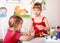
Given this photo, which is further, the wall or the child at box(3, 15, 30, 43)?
the wall

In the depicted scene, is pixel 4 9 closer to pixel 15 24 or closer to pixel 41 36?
pixel 15 24

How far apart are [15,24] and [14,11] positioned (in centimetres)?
67

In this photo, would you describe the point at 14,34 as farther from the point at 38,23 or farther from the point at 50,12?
the point at 50,12

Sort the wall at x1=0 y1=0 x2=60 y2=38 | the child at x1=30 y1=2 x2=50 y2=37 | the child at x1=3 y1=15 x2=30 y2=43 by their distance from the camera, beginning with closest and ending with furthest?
1. the child at x1=3 y1=15 x2=30 y2=43
2. the child at x1=30 y1=2 x2=50 y2=37
3. the wall at x1=0 y1=0 x2=60 y2=38

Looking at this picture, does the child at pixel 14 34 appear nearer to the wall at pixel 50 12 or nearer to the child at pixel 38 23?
the child at pixel 38 23

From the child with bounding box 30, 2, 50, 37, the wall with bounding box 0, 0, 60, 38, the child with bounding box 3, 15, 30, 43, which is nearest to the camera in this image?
the child with bounding box 3, 15, 30, 43

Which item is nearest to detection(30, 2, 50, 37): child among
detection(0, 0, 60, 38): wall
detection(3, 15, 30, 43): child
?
detection(0, 0, 60, 38): wall

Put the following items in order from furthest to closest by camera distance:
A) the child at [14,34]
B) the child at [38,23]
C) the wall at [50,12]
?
1. the wall at [50,12]
2. the child at [38,23]
3. the child at [14,34]

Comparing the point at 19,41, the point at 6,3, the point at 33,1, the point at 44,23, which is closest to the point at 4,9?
the point at 6,3

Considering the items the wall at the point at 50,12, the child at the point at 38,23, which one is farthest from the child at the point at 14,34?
the wall at the point at 50,12

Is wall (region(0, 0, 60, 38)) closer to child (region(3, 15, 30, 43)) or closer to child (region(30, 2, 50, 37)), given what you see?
child (region(30, 2, 50, 37))

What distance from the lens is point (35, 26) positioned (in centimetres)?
205

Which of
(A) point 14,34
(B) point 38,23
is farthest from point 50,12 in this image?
(A) point 14,34

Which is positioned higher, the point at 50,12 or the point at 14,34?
the point at 50,12
